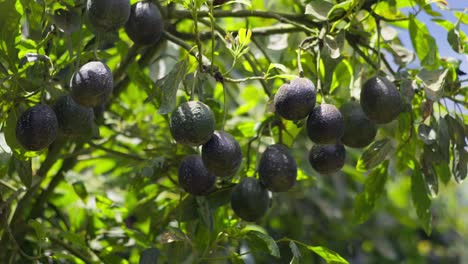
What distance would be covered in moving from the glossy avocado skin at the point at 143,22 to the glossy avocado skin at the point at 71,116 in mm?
155

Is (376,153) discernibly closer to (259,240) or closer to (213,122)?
(259,240)

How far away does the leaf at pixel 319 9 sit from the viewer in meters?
1.37

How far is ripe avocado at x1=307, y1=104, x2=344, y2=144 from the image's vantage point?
1213mm

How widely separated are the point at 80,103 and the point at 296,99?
31 cm

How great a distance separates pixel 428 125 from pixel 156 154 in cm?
52

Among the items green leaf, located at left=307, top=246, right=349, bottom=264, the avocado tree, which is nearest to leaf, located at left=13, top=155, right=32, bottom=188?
the avocado tree

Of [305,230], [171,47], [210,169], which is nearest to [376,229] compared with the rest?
[305,230]

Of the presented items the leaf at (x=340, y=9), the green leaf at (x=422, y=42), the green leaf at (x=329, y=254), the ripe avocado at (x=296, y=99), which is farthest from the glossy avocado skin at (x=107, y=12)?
the green leaf at (x=422, y=42)

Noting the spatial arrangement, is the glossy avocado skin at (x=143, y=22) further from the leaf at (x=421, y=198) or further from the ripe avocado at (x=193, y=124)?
the leaf at (x=421, y=198)

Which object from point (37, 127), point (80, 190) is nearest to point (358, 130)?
point (37, 127)

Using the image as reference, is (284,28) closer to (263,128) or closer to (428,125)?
(263,128)

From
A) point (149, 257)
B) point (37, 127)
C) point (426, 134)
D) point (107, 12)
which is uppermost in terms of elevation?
point (107, 12)

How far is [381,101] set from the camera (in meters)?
1.27

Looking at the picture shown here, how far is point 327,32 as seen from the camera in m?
1.38
